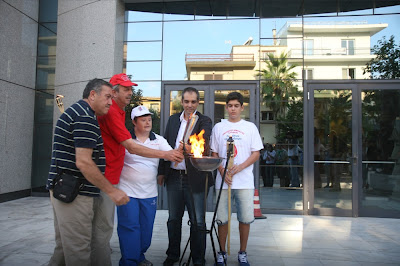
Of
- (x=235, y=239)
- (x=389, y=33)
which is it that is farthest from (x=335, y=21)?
(x=235, y=239)

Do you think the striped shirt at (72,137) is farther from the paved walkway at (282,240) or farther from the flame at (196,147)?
the paved walkway at (282,240)

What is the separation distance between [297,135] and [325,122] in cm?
66

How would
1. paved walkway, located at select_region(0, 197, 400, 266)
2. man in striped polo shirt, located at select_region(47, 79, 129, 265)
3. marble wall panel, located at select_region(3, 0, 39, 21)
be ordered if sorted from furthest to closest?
marble wall panel, located at select_region(3, 0, 39, 21) < paved walkway, located at select_region(0, 197, 400, 266) < man in striped polo shirt, located at select_region(47, 79, 129, 265)

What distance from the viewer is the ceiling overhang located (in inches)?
274

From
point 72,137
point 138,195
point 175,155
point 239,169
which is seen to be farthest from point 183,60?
point 72,137

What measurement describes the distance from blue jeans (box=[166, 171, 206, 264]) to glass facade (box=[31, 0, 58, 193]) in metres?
5.69

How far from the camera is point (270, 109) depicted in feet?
22.5

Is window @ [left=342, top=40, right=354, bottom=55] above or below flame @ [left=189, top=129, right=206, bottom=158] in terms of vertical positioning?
above

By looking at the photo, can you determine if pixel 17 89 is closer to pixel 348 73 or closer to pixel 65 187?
pixel 65 187

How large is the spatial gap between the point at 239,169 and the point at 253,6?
5.09 m

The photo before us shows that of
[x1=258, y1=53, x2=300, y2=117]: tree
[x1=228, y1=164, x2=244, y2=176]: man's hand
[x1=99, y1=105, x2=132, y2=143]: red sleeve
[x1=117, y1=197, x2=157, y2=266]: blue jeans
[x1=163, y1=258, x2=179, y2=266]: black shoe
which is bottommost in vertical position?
[x1=163, y1=258, x2=179, y2=266]: black shoe

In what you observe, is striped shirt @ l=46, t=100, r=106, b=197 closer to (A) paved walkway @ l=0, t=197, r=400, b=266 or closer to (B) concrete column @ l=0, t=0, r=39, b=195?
(A) paved walkway @ l=0, t=197, r=400, b=266

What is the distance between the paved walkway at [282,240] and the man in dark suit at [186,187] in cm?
43

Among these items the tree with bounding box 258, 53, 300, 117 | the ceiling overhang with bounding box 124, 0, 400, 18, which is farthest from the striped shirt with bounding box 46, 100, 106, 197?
the ceiling overhang with bounding box 124, 0, 400, 18
